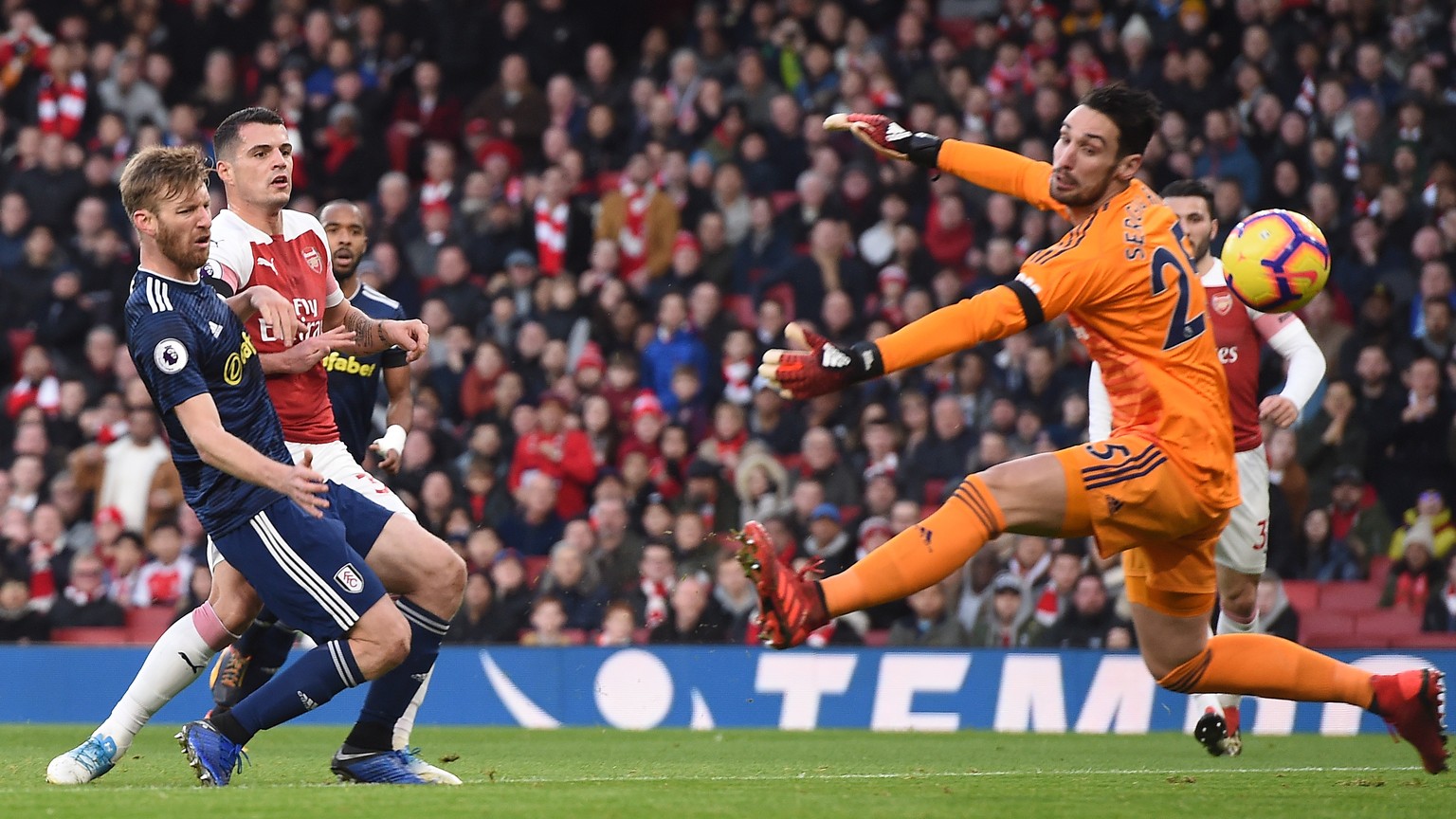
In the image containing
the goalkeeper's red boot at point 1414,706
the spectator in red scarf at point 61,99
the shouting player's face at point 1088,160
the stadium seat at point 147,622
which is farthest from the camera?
the spectator in red scarf at point 61,99

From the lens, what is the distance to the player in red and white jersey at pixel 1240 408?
28.1ft

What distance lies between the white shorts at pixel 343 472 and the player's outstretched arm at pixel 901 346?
1989mm

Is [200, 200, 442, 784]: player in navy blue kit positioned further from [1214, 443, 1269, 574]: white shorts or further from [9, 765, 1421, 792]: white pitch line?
[1214, 443, 1269, 574]: white shorts

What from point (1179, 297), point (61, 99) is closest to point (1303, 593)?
point (1179, 297)

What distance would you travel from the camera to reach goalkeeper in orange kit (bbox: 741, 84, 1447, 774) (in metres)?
5.61

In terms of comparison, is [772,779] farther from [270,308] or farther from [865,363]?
[270,308]

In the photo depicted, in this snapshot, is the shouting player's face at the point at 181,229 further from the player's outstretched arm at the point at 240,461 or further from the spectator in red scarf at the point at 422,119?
the spectator in red scarf at the point at 422,119

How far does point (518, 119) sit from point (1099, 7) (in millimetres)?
5210

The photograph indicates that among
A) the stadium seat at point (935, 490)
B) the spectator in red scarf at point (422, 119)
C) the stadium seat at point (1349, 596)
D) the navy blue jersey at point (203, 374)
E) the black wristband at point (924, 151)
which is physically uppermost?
the spectator in red scarf at point (422, 119)

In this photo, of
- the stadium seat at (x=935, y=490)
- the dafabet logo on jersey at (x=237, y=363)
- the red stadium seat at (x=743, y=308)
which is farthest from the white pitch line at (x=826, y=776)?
the red stadium seat at (x=743, y=308)

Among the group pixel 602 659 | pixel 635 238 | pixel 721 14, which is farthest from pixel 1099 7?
pixel 602 659

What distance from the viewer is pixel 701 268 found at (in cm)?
1449

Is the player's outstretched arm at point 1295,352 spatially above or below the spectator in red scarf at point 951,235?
below

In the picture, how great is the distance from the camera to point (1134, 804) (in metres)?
5.90
